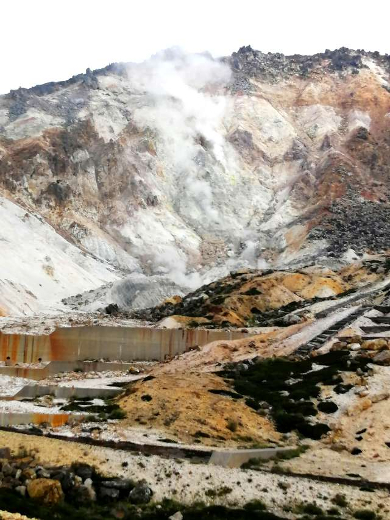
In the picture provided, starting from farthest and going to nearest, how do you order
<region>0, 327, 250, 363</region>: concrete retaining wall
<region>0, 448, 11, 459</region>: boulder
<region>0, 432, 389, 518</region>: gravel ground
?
<region>0, 327, 250, 363</region>: concrete retaining wall → <region>0, 448, 11, 459</region>: boulder → <region>0, 432, 389, 518</region>: gravel ground

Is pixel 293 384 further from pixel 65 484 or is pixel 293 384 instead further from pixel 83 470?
pixel 65 484

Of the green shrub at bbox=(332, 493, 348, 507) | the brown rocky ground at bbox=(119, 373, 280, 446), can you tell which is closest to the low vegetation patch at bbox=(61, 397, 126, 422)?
the brown rocky ground at bbox=(119, 373, 280, 446)

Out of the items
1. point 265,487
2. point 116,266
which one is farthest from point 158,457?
point 116,266

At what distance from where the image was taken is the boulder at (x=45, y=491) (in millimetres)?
15078

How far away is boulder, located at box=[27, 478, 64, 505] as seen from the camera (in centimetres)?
1508

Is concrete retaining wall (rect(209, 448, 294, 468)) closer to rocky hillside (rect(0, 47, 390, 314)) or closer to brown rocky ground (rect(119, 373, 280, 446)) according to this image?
brown rocky ground (rect(119, 373, 280, 446))

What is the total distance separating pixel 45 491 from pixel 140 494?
7.41 ft

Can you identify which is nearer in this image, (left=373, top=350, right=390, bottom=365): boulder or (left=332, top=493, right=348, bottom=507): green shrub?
(left=332, top=493, right=348, bottom=507): green shrub

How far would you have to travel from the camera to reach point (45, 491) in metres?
15.2

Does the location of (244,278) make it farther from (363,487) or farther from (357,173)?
(357,173)

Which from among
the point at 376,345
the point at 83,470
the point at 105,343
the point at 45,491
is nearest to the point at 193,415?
the point at 83,470

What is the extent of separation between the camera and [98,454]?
1781 centimetres

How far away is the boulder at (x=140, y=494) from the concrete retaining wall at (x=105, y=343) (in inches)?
960

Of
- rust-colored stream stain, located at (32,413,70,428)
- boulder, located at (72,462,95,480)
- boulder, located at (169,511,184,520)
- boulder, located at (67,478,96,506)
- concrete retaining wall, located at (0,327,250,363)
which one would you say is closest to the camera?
boulder, located at (169,511,184,520)
